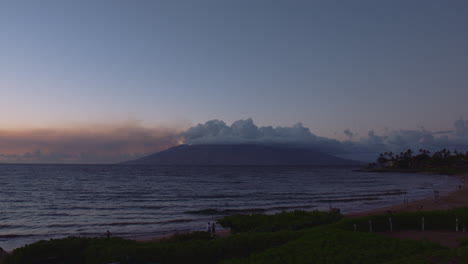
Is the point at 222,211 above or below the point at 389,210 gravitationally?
below

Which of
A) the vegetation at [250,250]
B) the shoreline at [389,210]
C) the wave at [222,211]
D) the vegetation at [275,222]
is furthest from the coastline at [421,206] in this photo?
the vegetation at [250,250]

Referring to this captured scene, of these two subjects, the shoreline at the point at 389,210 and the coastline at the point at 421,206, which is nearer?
the shoreline at the point at 389,210

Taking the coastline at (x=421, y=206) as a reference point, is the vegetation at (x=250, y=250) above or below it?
above

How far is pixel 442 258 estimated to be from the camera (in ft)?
34.7

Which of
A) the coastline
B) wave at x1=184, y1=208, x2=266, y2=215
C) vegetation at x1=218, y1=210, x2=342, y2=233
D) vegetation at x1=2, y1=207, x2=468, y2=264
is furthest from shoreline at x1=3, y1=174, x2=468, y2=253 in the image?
wave at x1=184, y1=208, x2=266, y2=215

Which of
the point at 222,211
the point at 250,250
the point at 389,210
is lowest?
the point at 222,211

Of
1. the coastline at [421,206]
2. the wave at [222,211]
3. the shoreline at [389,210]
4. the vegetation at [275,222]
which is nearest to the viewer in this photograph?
the vegetation at [275,222]

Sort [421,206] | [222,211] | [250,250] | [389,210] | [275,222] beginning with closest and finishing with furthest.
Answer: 1. [250,250]
2. [275,222]
3. [389,210]
4. [421,206]
5. [222,211]

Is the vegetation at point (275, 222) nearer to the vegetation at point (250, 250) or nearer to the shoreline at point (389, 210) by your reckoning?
the shoreline at point (389, 210)

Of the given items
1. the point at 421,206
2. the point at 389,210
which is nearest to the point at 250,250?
the point at 389,210

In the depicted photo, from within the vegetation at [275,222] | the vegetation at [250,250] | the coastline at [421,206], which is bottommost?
the coastline at [421,206]

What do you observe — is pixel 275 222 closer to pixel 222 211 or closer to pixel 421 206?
pixel 222 211

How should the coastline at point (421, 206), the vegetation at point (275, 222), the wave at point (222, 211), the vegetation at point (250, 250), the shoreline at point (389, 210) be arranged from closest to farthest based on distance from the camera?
1. the vegetation at point (250, 250)
2. the vegetation at point (275, 222)
3. the shoreline at point (389, 210)
4. the coastline at point (421, 206)
5. the wave at point (222, 211)

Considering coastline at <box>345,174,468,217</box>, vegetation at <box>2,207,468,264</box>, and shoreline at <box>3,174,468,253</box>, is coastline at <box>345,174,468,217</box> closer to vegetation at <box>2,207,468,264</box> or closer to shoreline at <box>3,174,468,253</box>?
shoreline at <box>3,174,468,253</box>
